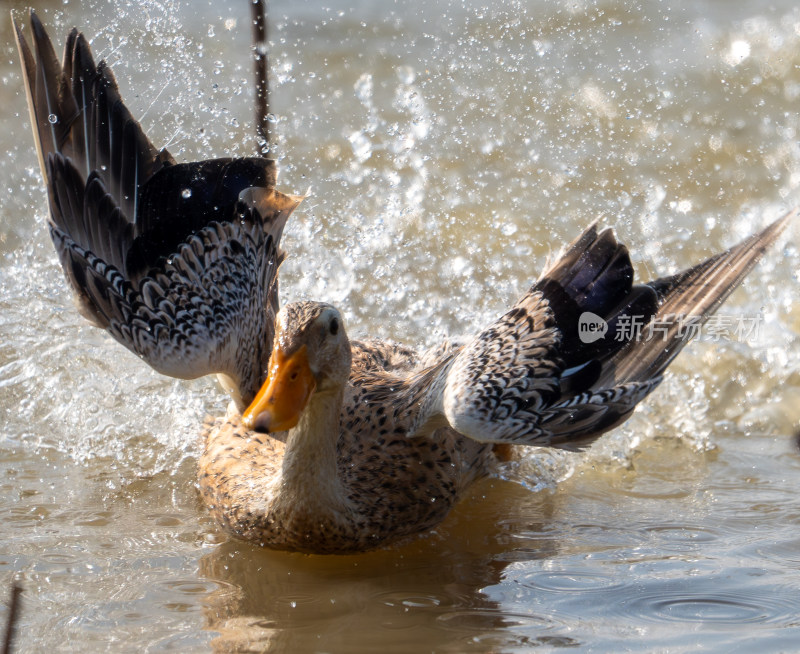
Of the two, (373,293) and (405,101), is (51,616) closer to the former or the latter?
(373,293)

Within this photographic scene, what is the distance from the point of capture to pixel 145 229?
420 centimetres

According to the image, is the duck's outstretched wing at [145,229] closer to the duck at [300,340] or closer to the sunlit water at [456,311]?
the duck at [300,340]

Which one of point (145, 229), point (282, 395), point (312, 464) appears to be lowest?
point (312, 464)

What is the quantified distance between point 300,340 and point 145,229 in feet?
3.89

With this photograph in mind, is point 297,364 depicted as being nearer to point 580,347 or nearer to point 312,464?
point 312,464

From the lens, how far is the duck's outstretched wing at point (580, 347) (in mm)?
3580

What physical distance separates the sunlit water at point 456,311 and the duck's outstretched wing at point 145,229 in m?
0.70

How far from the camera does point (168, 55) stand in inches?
371

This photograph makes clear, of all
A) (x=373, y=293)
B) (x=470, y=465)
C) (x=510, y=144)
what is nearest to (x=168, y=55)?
(x=510, y=144)

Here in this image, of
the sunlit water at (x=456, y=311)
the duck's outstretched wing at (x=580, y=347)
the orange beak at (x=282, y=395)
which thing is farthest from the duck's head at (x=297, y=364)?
the sunlit water at (x=456, y=311)

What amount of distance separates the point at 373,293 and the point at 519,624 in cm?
320

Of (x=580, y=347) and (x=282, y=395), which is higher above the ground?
(x=580, y=347)

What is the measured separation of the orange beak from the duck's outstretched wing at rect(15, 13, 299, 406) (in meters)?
0.71

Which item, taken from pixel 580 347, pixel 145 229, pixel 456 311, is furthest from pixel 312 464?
pixel 456 311
